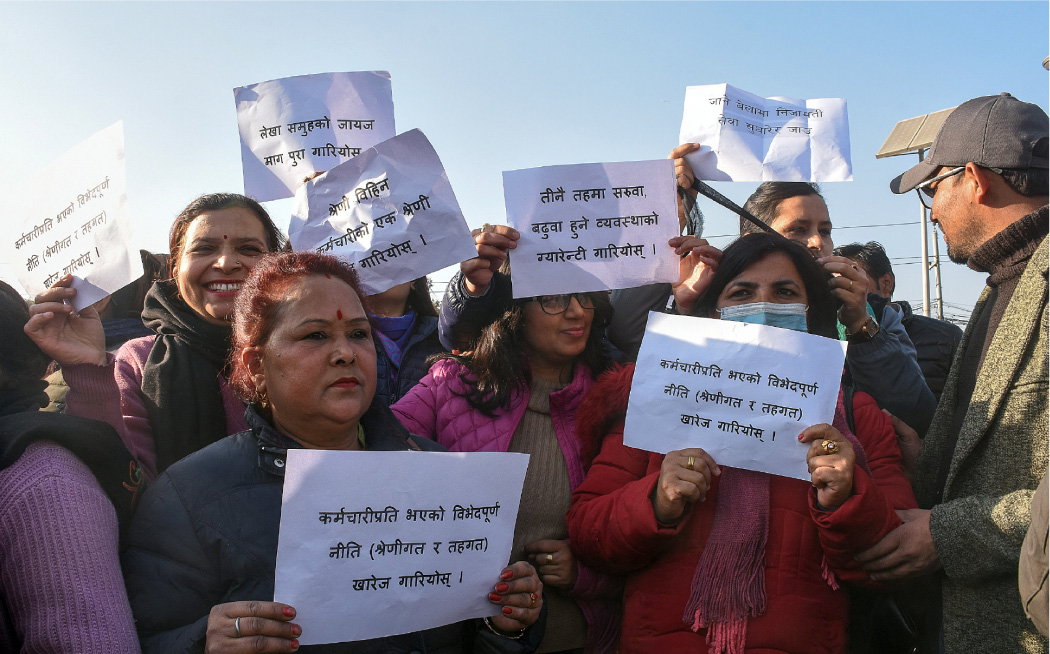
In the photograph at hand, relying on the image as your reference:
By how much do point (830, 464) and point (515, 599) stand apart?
3.48 ft

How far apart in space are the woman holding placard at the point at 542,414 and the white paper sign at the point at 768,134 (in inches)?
44.1

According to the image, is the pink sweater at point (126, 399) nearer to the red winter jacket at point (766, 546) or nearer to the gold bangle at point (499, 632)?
the gold bangle at point (499, 632)

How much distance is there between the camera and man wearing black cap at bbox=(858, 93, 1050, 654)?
2.46m

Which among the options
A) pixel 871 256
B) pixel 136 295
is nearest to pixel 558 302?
pixel 136 295

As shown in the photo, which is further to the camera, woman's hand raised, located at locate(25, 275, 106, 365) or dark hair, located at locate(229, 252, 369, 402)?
woman's hand raised, located at locate(25, 275, 106, 365)

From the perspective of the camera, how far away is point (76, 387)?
2732 mm

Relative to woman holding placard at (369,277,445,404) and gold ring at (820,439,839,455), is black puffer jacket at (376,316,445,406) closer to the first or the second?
woman holding placard at (369,277,445,404)

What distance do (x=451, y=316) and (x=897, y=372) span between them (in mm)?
1879

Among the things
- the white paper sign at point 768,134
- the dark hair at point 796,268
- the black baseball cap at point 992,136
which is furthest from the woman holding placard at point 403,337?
the black baseball cap at point 992,136

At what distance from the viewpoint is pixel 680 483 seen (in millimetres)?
2520

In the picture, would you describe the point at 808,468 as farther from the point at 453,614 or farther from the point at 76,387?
the point at 76,387

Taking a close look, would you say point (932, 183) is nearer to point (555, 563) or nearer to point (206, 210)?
point (555, 563)

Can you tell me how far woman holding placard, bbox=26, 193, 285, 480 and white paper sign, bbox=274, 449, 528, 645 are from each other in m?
1.03

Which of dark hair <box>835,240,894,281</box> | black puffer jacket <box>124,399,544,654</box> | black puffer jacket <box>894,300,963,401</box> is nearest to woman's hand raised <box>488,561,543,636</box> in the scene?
black puffer jacket <box>124,399,544,654</box>
